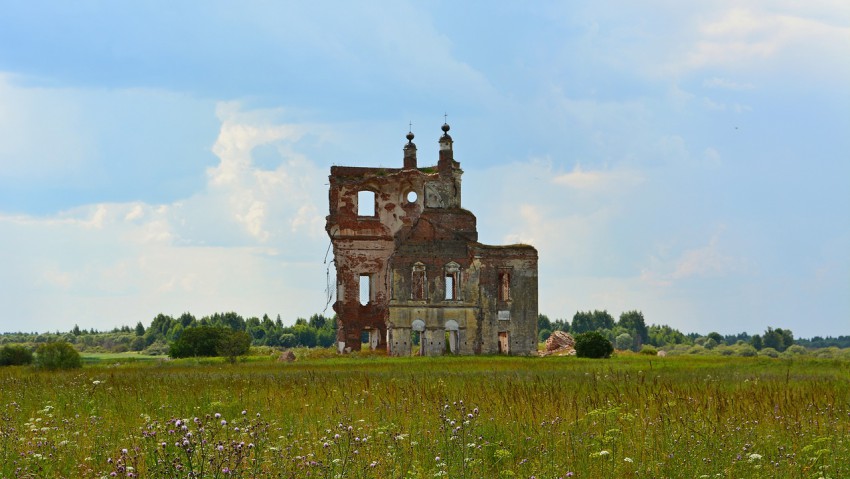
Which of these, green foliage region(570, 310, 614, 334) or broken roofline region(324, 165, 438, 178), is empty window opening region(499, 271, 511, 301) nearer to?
broken roofline region(324, 165, 438, 178)

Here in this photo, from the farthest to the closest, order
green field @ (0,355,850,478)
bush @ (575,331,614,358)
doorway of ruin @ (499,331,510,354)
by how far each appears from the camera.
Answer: doorway of ruin @ (499,331,510,354), bush @ (575,331,614,358), green field @ (0,355,850,478)

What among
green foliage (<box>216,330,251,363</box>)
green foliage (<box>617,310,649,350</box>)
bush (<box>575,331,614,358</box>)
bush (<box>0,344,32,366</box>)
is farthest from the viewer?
green foliage (<box>617,310,649,350</box>)

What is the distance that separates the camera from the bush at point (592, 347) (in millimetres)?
44750

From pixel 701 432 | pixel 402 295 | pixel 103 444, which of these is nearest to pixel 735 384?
pixel 701 432

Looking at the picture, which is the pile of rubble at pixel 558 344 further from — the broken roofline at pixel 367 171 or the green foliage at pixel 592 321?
the green foliage at pixel 592 321

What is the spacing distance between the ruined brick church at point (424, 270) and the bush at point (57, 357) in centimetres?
1943

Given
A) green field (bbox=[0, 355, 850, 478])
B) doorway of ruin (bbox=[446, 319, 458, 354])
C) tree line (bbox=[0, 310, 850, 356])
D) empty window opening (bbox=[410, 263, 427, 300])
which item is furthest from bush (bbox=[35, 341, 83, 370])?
tree line (bbox=[0, 310, 850, 356])

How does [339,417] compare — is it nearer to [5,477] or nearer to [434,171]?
[5,477]

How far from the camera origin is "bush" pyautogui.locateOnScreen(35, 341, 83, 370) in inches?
1310

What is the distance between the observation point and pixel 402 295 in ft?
164

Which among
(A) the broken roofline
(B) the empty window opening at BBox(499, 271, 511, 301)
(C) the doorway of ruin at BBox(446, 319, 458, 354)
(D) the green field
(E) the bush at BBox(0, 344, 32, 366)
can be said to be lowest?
(D) the green field

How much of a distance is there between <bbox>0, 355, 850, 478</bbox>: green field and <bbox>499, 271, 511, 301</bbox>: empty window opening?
117 feet

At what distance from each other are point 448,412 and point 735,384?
30.1ft

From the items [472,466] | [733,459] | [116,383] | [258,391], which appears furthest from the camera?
[116,383]
